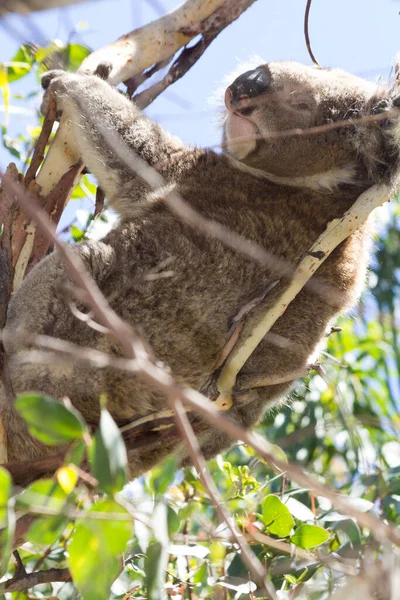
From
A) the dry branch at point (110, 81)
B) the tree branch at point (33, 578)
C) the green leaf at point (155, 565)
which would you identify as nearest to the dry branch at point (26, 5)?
the green leaf at point (155, 565)

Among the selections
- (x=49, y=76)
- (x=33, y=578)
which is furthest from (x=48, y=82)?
(x=33, y=578)

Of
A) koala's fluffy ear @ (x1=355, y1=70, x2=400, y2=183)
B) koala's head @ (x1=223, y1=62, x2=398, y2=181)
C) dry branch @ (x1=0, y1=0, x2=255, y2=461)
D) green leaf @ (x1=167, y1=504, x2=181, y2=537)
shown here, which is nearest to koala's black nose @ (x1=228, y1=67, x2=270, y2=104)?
koala's head @ (x1=223, y1=62, x2=398, y2=181)

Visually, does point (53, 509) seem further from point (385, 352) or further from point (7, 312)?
point (385, 352)

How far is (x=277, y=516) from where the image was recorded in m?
2.27

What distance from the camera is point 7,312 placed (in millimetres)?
2670

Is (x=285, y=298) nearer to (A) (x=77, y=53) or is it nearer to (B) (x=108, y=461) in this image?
(B) (x=108, y=461)

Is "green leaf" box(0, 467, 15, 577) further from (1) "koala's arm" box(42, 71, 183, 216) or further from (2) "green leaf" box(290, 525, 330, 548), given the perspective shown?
(1) "koala's arm" box(42, 71, 183, 216)

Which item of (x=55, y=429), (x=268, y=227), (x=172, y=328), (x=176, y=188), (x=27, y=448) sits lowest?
(x=27, y=448)

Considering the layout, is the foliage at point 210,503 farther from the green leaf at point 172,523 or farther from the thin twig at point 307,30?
the thin twig at point 307,30

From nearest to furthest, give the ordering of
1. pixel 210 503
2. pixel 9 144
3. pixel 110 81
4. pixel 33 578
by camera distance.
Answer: pixel 33 578 < pixel 210 503 < pixel 110 81 < pixel 9 144

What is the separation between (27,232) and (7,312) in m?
0.41

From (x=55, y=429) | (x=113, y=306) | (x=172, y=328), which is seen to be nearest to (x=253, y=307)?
(x=172, y=328)

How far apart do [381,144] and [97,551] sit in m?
2.38

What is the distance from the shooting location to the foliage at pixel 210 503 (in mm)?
1273
